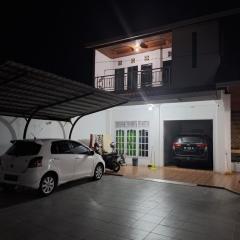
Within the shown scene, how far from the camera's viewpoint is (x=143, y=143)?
12.8 metres

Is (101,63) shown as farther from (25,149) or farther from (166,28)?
(25,149)

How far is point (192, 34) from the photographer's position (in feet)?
36.7

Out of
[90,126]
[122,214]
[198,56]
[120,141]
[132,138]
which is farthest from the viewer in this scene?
[120,141]

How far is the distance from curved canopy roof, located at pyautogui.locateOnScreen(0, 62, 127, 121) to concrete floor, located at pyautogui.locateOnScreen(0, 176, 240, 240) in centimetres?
291

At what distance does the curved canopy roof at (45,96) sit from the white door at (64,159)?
65.2 inches

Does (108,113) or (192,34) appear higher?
(192,34)

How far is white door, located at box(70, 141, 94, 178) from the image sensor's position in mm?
7598

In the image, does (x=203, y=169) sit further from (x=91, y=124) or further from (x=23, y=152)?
(x=23, y=152)

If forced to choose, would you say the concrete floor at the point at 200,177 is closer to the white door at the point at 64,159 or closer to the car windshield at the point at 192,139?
the car windshield at the point at 192,139

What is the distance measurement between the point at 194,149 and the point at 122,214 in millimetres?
6815

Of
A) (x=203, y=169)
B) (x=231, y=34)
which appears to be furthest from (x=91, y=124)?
(x=231, y=34)

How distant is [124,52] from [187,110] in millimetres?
5288

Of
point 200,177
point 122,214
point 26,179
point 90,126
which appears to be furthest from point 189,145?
point 26,179

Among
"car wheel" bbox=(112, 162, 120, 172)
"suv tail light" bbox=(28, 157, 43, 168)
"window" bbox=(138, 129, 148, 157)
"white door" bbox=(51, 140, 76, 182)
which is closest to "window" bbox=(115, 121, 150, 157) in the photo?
"window" bbox=(138, 129, 148, 157)
